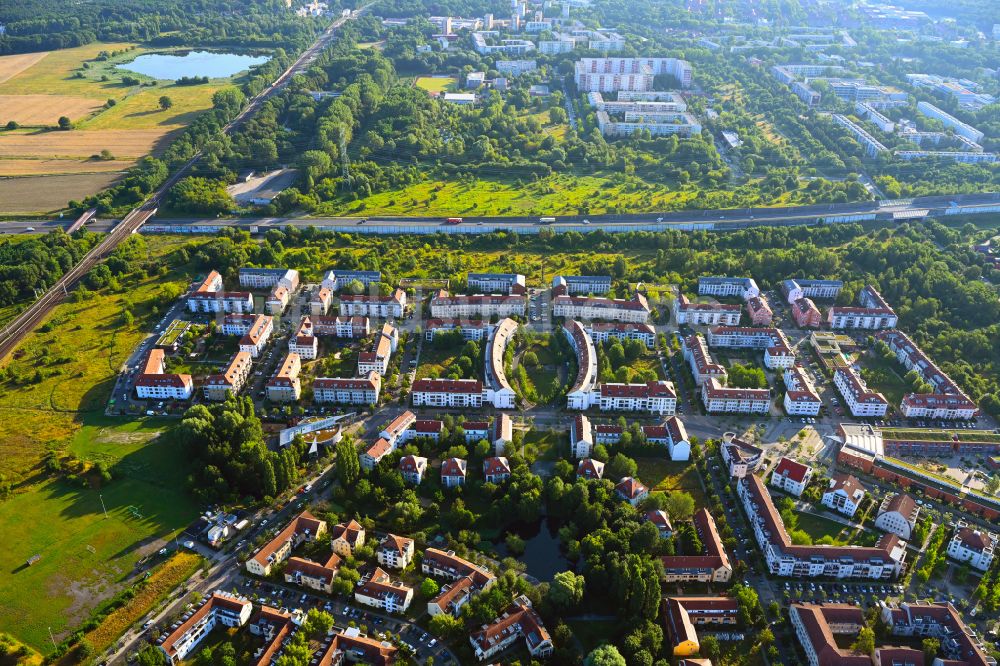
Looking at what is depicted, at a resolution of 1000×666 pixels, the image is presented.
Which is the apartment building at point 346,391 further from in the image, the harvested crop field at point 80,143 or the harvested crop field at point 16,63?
the harvested crop field at point 16,63

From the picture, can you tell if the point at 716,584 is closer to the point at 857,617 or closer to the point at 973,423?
the point at 857,617

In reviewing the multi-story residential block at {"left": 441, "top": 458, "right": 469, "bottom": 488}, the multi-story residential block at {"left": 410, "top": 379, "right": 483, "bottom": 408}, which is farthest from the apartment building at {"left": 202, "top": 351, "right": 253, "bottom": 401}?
the multi-story residential block at {"left": 441, "top": 458, "right": 469, "bottom": 488}

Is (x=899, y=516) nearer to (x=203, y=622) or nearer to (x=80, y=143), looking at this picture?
(x=203, y=622)

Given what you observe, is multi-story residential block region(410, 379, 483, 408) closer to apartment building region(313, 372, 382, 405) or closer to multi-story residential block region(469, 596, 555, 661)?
apartment building region(313, 372, 382, 405)

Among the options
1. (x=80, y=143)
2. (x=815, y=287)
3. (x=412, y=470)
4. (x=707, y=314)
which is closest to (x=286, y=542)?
(x=412, y=470)

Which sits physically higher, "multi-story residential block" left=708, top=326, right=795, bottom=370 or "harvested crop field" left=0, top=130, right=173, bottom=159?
"harvested crop field" left=0, top=130, right=173, bottom=159
